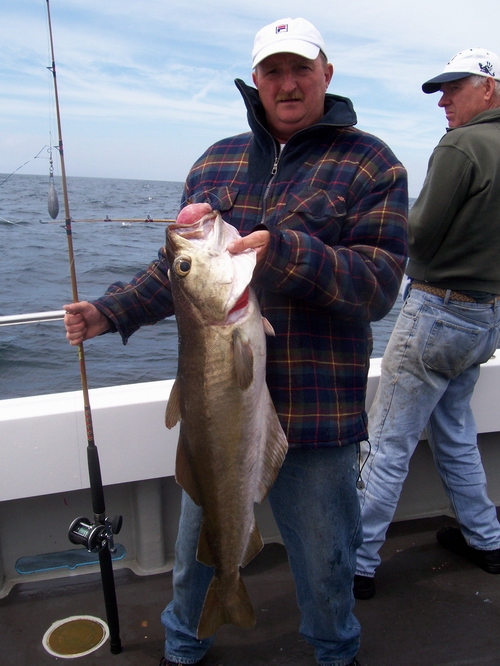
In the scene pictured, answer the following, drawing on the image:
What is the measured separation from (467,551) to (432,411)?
0.90m

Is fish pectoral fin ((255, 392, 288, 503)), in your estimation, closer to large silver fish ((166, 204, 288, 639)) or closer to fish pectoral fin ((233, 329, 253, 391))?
large silver fish ((166, 204, 288, 639))

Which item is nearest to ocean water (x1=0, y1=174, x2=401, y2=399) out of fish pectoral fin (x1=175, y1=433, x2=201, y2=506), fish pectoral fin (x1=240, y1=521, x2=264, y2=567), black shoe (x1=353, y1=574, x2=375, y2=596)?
fish pectoral fin (x1=175, y1=433, x2=201, y2=506)

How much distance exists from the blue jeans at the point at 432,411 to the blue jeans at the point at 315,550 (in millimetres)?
801

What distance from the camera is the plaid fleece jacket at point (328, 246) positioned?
2150 mm

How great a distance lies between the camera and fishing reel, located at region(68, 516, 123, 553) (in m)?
2.62

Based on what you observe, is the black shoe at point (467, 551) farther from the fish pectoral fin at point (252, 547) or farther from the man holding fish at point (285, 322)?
the fish pectoral fin at point (252, 547)

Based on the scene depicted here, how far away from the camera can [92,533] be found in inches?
103

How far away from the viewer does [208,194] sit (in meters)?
2.47

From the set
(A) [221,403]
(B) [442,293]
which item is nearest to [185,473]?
(A) [221,403]

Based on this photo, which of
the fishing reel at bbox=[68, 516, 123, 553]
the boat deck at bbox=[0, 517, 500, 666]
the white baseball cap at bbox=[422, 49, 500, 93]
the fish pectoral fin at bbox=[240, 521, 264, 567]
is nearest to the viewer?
the fish pectoral fin at bbox=[240, 521, 264, 567]

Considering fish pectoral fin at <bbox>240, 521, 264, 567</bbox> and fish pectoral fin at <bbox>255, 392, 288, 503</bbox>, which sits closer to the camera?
fish pectoral fin at <bbox>255, 392, 288, 503</bbox>

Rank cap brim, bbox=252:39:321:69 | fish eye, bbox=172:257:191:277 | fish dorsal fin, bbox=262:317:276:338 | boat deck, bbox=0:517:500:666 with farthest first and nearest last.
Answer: boat deck, bbox=0:517:500:666 → cap brim, bbox=252:39:321:69 → fish dorsal fin, bbox=262:317:276:338 → fish eye, bbox=172:257:191:277

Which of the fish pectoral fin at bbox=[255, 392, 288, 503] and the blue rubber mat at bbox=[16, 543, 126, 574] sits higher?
the fish pectoral fin at bbox=[255, 392, 288, 503]

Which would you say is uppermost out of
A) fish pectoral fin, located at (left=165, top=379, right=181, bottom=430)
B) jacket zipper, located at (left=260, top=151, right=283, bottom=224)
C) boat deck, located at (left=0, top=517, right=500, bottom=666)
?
jacket zipper, located at (left=260, top=151, right=283, bottom=224)
